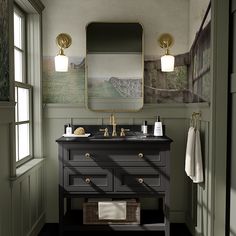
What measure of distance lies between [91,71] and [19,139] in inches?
40.4

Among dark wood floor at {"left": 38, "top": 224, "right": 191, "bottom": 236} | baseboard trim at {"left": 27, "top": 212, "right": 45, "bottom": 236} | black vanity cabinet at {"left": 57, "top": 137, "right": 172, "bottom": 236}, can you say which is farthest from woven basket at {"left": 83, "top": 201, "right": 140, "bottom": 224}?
baseboard trim at {"left": 27, "top": 212, "right": 45, "bottom": 236}

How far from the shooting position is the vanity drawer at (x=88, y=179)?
3061 mm

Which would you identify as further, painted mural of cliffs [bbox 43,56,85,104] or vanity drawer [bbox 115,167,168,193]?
painted mural of cliffs [bbox 43,56,85,104]

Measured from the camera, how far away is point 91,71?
142 inches

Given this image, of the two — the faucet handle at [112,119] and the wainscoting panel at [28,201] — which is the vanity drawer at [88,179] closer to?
the wainscoting panel at [28,201]

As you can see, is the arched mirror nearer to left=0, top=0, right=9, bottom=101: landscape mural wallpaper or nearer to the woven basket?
the woven basket

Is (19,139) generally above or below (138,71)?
below

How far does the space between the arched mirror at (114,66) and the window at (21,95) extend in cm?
63

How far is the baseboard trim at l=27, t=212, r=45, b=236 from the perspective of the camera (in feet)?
10.5

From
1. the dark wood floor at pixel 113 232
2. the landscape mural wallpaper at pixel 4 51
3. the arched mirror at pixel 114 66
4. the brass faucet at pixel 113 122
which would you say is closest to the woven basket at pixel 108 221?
the dark wood floor at pixel 113 232

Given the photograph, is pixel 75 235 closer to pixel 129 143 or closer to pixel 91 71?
pixel 129 143

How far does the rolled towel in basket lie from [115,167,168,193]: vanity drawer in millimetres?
180

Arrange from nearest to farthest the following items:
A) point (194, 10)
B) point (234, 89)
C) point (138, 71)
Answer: point (234, 89)
point (194, 10)
point (138, 71)

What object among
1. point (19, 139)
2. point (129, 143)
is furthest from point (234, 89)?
point (19, 139)
